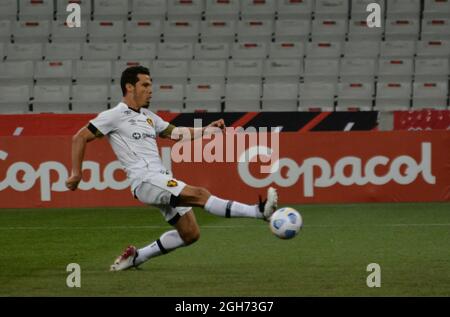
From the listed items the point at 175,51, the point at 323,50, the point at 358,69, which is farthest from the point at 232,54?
the point at 358,69

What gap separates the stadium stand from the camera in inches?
823

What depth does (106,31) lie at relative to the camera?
2306 centimetres

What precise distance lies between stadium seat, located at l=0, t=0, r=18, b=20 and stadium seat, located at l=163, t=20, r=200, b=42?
3954 millimetres

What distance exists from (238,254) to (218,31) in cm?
1260

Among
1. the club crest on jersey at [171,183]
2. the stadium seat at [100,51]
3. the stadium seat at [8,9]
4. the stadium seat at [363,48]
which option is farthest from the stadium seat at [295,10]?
the club crest on jersey at [171,183]

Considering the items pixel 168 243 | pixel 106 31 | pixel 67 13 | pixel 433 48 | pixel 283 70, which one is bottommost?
pixel 168 243

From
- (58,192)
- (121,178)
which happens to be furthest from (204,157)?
(58,192)

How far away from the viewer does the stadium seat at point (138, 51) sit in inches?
877

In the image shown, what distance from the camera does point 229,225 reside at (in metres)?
14.6

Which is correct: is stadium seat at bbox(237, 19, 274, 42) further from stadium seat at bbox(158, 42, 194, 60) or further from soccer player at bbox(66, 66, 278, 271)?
soccer player at bbox(66, 66, 278, 271)

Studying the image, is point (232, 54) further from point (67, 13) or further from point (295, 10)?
point (67, 13)

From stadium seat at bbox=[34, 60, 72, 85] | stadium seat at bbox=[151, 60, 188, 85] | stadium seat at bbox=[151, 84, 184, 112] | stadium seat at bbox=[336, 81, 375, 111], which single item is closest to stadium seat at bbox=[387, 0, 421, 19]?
stadium seat at bbox=[336, 81, 375, 111]

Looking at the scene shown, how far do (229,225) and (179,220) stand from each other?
539cm

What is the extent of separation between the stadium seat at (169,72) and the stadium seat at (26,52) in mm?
2970
